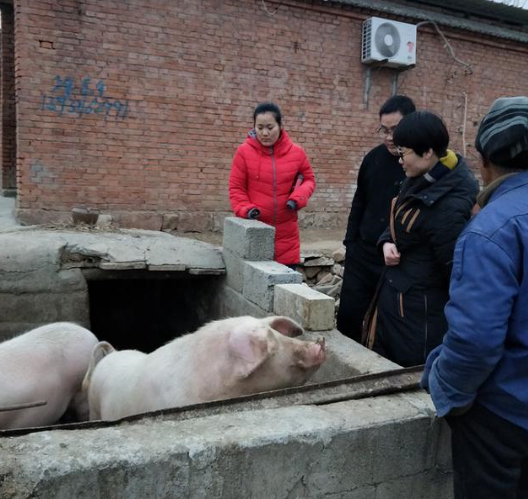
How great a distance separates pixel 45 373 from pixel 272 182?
2.35 meters

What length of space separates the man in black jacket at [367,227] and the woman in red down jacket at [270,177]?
0.78m

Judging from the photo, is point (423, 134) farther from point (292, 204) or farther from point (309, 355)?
point (292, 204)

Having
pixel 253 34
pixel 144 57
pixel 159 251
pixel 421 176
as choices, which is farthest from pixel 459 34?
pixel 421 176

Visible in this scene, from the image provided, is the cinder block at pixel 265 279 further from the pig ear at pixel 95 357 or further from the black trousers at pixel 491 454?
the black trousers at pixel 491 454

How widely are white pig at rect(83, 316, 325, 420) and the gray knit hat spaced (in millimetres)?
1301

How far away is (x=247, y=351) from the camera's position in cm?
266

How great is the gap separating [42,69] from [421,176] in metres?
7.42

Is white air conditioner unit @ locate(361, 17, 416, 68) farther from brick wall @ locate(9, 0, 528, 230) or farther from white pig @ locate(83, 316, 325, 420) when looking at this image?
white pig @ locate(83, 316, 325, 420)

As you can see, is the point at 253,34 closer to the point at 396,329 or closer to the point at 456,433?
the point at 396,329

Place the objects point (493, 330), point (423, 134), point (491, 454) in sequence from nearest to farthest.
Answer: point (493, 330) < point (491, 454) < point (423, 134)

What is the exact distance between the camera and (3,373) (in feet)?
10.5

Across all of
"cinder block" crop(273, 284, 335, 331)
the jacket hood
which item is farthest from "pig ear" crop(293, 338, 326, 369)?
the jacket hood

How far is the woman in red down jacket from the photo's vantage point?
15.5ft

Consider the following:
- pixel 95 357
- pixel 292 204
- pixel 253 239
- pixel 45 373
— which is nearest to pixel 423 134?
pixel 292 204
